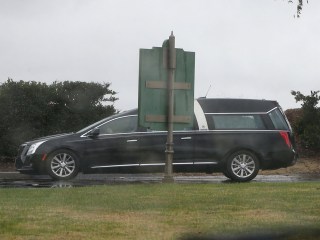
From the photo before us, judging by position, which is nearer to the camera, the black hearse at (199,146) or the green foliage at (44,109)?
the black hearse at (199,146)

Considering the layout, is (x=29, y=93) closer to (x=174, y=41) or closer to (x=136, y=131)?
(x=136, y=131)

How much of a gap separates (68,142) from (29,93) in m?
6.11

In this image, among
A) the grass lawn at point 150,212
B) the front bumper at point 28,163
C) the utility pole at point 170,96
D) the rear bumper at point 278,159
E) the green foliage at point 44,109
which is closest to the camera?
the grass lawn at point 150,212

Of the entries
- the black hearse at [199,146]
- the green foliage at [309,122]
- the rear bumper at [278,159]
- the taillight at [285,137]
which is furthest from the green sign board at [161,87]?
the green foliage at [309,122]

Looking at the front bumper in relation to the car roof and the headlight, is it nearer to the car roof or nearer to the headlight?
the headlight

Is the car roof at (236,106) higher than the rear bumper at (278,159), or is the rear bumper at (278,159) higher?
the car roof at (236,106)

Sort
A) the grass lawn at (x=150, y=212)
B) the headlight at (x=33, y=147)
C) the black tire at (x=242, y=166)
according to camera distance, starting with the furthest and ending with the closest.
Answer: the headlight at (x=33, y=147) < the black tire at (x=242, y=166) < the grass lawn at (x=150, y=212)

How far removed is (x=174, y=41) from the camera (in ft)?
44.7

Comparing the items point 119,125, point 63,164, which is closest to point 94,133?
point 119,125

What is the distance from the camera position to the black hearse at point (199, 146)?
15648 mm

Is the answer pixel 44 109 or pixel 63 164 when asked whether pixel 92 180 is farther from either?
pixel 44 109

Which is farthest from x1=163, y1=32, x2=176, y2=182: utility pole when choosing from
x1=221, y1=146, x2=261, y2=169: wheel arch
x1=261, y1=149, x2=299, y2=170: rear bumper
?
x1=261, y1=149, x2=299, y2=170: rear bumper

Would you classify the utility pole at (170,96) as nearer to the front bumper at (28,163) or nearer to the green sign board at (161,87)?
the green sign board at (161,87)

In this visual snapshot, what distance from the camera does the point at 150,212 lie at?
7617 mm
